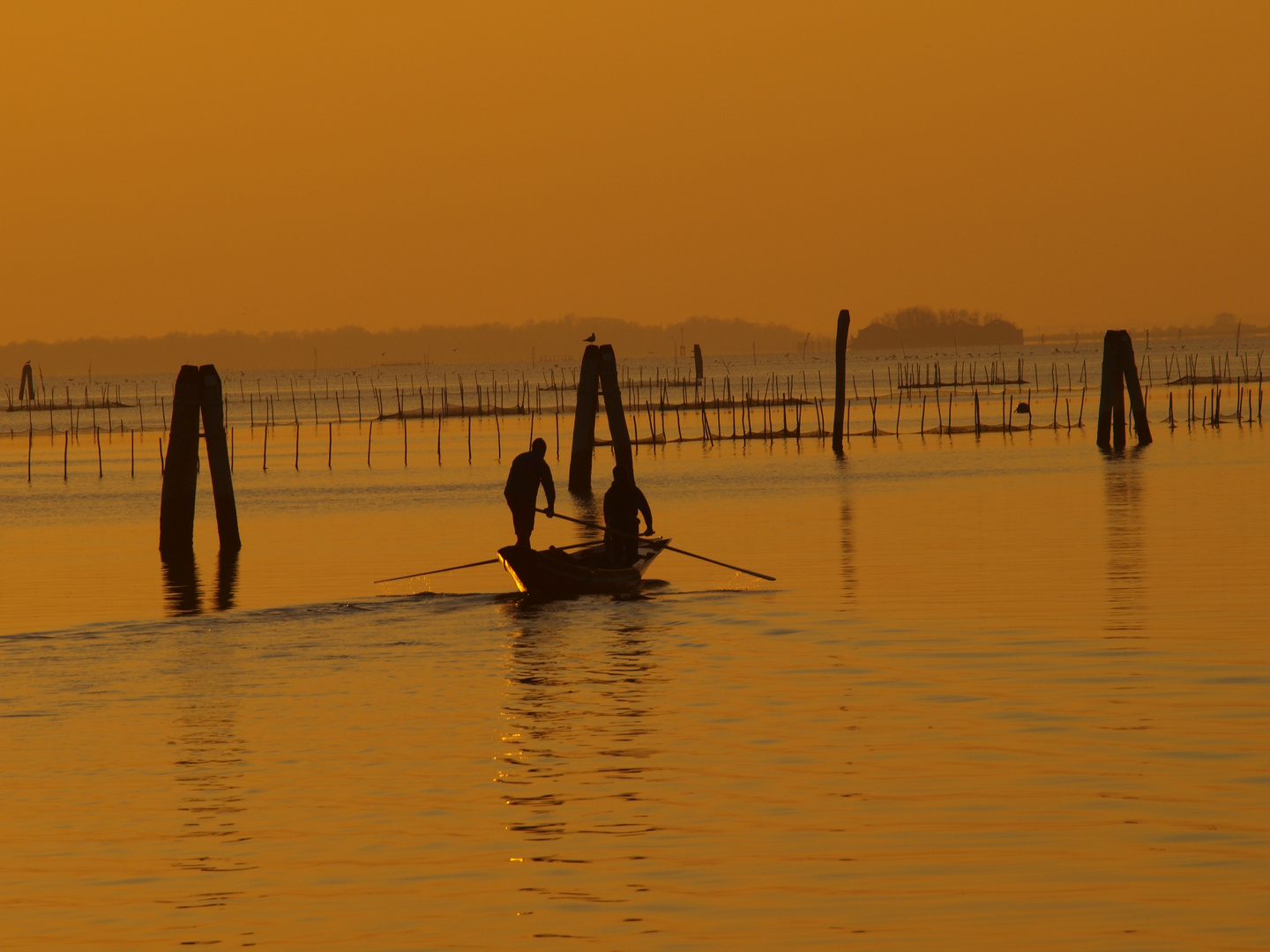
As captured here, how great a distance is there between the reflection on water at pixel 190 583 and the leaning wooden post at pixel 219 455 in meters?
0.37

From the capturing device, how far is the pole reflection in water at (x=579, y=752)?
333 inches

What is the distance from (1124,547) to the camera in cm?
2258

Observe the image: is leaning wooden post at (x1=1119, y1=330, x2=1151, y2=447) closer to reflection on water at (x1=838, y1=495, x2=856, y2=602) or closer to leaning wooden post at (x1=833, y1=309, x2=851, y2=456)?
leaning wooden post at (x1=833, y1=309, x2=851, y2=456)

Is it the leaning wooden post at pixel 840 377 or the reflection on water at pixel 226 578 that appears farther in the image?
the leaning wooden post at pixel 840 377

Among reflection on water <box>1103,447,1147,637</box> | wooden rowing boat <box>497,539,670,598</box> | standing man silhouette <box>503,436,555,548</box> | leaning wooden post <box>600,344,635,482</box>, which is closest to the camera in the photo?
reflection on water <box>1103,447,1147,637</box>

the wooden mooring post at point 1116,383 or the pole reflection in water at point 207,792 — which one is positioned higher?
the wooden mooring post at point 1116,383

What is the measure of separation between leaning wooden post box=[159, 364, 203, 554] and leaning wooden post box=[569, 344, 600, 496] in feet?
29.9

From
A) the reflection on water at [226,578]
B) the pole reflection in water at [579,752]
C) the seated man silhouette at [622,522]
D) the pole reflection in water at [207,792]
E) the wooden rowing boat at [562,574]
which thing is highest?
the seated man silhouette at [622,522]

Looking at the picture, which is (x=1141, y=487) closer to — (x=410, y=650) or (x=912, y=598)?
(x=912, y=598)

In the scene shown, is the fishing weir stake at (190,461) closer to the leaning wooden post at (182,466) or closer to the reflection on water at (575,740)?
the leaning wooden post at (182,466)

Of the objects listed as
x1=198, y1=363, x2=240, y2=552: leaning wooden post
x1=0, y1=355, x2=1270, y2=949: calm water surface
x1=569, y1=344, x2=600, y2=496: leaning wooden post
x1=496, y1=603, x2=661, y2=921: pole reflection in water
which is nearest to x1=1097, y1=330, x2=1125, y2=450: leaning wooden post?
x1=569, y1=344, x2=600, y2=496: leaning wooden post

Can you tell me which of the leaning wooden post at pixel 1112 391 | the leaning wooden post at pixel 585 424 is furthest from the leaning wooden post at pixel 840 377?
the leaning wooden post at pixel 585 424

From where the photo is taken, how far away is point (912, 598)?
18.0 metres

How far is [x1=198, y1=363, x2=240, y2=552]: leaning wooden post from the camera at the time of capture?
25172 millimetres
